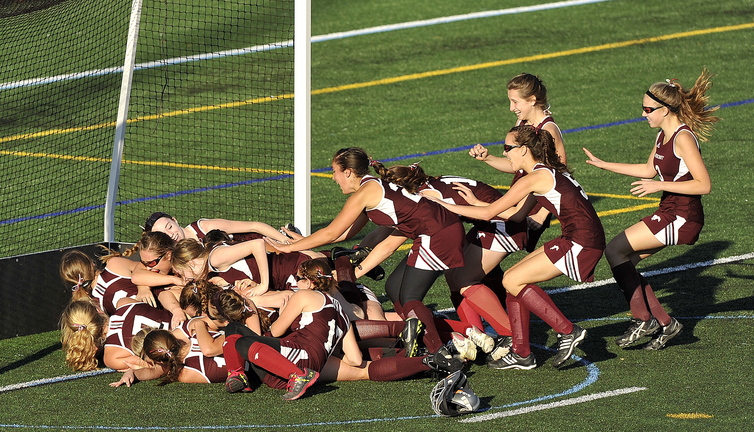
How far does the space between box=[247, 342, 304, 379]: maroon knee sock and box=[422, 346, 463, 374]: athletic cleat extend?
3.15 feet

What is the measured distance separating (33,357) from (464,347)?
141 inches

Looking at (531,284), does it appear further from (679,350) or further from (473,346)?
(679,350)

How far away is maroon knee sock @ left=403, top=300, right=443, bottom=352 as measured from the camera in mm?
8570

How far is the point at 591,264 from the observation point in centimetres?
864

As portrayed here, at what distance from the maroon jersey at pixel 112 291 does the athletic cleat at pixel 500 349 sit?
2.98m

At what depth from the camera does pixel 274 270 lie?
30.5ft

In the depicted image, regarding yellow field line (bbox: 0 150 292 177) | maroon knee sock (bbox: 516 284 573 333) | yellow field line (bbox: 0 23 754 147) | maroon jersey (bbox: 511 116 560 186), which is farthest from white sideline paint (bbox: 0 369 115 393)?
yellow field line (bbox: 0 23 754 147)

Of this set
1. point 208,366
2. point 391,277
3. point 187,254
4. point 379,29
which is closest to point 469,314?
point 391,277

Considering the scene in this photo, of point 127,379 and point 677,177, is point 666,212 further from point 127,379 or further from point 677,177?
point 127,379

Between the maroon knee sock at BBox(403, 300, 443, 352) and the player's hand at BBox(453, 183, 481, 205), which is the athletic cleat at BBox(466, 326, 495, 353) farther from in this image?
the player's hand at BBox(453, 183, 481, 205)

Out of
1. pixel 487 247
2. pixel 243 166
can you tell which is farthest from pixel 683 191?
pixel 243 166

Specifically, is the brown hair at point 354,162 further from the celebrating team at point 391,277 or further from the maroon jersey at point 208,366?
the maroon jersey at point 208,366

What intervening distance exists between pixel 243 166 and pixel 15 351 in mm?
7282

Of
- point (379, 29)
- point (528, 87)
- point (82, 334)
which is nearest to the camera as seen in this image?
point (82, 334)
